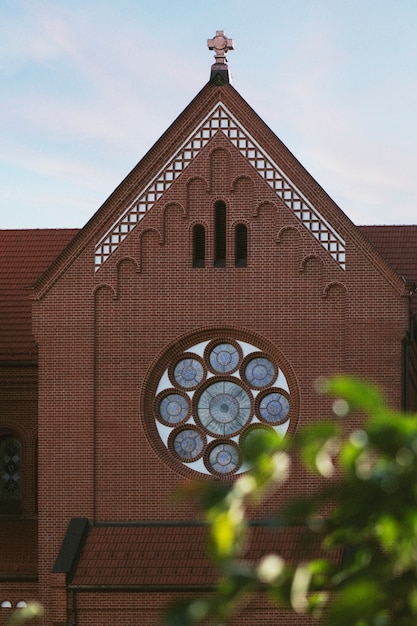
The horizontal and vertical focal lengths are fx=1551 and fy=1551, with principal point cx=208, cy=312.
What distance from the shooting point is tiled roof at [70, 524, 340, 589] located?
89.7 feet

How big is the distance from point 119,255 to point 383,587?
73.6 feet

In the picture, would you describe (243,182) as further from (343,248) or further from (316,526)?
(316,526)

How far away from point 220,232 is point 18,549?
7.60 meters

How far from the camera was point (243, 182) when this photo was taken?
96.3 feet

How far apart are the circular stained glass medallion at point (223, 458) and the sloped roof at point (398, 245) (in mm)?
8954

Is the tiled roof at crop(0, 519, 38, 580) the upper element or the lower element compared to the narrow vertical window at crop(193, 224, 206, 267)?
lower

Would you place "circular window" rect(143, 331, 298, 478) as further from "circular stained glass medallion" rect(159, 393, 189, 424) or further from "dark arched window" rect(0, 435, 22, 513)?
"dark arched window" rect(0, 435, 22, 513)

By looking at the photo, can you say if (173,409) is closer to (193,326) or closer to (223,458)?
(223,458)

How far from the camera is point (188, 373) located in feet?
97.0

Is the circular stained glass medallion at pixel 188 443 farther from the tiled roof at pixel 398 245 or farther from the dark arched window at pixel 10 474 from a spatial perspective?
the tiled roof at pixel 398 245

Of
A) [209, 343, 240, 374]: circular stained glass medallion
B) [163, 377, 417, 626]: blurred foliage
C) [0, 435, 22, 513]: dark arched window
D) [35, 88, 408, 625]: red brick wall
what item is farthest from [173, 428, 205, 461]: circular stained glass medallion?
[163, 377, 417, 626]: blurred foliage

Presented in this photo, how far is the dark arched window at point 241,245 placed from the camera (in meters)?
29.4

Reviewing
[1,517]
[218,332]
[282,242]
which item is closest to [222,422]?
[218,332]

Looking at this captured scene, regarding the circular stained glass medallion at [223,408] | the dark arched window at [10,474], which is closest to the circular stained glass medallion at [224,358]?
the circular stained glass medallion at [223,408]
